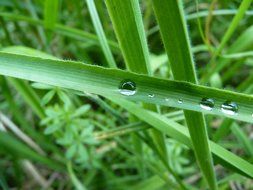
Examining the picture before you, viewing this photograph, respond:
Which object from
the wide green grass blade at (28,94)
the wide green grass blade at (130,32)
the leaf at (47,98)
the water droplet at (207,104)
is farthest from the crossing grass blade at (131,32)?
the wide green grass blade at (28,94)

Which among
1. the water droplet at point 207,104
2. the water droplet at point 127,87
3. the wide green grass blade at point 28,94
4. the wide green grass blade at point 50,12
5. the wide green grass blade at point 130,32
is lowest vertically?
the water droplet at point 207,104

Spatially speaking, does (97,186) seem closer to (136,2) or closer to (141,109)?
(141,109)

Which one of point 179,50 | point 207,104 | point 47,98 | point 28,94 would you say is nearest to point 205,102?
point 207,104

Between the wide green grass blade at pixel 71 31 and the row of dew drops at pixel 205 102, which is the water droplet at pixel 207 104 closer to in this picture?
the row of dew drops at pixel 205 102

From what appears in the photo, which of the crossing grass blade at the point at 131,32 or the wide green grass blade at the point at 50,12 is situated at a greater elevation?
the wide green grass blade at the point at 50,12

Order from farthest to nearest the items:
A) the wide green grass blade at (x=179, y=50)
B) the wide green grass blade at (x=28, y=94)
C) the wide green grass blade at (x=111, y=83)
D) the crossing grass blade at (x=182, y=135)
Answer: the wide green grass blade at (x=28, y=94) < the crossing grass blade at (x=182, y=135) < the wide green grass blade at (x=111, y=83) < the wide green grass blade at (x=179, y=50)

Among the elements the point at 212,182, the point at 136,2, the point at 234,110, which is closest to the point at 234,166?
the point at 212,182

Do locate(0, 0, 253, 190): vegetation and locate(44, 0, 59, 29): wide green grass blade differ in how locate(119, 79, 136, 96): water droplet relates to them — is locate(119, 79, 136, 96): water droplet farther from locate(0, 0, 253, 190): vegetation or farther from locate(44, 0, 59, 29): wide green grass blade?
locate(44, 0, 59, 29): wide green grass blade
